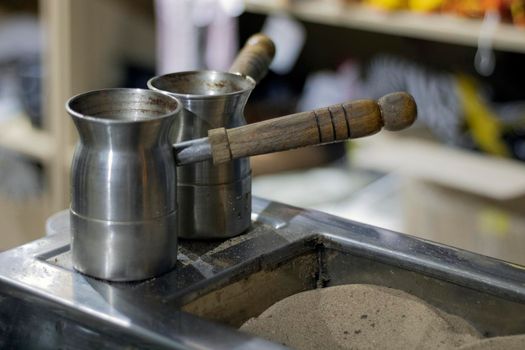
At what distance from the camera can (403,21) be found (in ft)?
6.84

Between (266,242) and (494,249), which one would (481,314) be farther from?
(494,249)

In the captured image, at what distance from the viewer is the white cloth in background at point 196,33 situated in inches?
94.9

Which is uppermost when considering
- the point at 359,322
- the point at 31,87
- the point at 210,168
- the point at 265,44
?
the point at 265,44

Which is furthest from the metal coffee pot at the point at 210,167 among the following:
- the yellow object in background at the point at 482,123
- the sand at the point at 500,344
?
the yellow object in background at the point at 482,123

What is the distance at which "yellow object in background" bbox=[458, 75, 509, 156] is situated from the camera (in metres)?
2.26

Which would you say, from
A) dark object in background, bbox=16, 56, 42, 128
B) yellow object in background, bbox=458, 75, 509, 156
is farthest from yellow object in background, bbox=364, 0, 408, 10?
dark object in background, bbox=16, 56, 42, 128

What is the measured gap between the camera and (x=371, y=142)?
7.88 ft

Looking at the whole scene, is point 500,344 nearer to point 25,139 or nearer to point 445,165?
point 445,165

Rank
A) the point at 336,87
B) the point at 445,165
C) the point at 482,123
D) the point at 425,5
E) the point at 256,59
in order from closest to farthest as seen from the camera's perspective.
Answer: the point at 256,59
the point at 425,5
the point at 445,165
the point at 482,123
the point at 336,87

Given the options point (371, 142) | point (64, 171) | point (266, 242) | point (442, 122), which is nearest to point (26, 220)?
point (64, 171)

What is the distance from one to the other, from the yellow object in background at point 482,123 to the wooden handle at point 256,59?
50.7 inches

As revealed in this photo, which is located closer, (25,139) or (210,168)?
(210,168)

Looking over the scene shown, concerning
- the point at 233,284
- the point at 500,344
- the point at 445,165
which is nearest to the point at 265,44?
the point at 233,284

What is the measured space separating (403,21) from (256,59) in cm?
109
